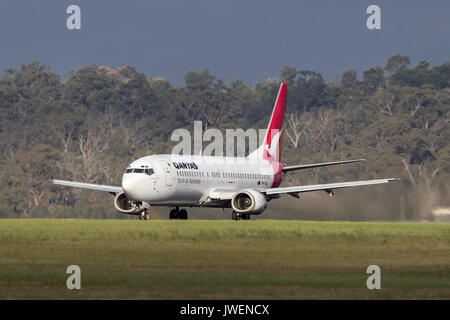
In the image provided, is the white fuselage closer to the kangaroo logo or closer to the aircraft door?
Result: the aircraft door

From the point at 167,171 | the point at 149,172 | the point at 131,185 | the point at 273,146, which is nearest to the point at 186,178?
the point at 167,171

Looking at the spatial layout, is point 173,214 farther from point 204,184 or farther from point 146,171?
point 146,171

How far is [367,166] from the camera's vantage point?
143 m

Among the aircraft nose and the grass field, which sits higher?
the aircraft nose

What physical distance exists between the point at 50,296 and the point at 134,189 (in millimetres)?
34933

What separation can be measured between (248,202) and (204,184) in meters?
2.78

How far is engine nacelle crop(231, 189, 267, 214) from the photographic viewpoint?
61.5 m

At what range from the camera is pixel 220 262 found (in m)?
29.9

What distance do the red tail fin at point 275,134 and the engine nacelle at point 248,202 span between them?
10867 millimetres

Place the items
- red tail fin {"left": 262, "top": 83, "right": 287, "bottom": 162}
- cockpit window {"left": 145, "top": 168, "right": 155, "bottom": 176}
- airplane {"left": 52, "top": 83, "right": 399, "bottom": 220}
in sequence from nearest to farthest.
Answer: cockpit window {"left": 145, "top": 168, "right": 155, "bottom": 176}
airplane {"left": 52, "top": 83, "right": 399, "bottom": 220}
red tail fin {"left": 262, "top": 83, "right": 287, "bottom": 162}

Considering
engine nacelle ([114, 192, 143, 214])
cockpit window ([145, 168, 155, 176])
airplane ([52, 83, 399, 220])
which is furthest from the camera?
engine nacelle ([114, 192, 143, 214])

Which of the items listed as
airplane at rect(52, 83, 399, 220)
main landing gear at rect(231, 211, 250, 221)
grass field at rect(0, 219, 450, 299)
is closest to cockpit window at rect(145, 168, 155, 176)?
airplane at rect(52, 83, 399, 220)

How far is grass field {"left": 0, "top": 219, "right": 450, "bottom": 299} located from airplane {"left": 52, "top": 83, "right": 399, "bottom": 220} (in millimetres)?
11457
